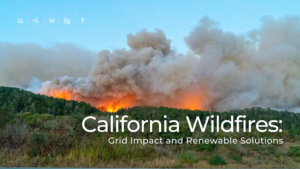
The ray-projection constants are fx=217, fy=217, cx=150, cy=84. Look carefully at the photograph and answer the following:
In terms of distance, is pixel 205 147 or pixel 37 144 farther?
pixel 205 147

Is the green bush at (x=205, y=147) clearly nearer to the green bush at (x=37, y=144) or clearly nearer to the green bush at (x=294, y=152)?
the green bush at (x=294, y=152)

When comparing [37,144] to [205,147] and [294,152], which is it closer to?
[205,147]

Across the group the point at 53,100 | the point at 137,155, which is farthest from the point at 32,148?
the point at 53,100

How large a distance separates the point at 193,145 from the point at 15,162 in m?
6.68

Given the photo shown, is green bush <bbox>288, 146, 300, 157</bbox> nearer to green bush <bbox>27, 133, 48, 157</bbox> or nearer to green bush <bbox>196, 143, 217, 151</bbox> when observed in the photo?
green bush <bbox>196, 143, 217, 151</bbox>

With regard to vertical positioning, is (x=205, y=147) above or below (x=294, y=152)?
above

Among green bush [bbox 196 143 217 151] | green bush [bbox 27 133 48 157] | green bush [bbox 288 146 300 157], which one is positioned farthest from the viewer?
green bush [bbox 288 146 300 157]

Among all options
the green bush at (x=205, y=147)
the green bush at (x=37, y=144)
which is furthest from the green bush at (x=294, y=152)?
the green bush at (x=37, y=144)

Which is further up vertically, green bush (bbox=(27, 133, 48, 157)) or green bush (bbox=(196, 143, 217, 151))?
green bush (bbox=(27, 133, 48, 157))

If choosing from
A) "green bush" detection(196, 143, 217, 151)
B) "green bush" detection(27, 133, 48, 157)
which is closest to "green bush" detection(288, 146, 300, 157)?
"green bush" detection(196, 143, 217, 151)

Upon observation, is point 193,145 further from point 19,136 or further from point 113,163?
point 19,136

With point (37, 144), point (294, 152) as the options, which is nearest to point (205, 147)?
point (294, 152)

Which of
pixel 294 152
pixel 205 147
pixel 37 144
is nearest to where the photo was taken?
pixel 37 144

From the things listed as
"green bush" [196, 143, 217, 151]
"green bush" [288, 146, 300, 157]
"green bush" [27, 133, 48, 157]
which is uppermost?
"green bush" [27, 133, 48, 157]
